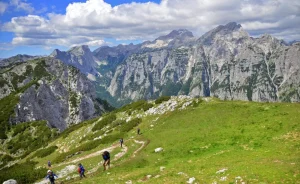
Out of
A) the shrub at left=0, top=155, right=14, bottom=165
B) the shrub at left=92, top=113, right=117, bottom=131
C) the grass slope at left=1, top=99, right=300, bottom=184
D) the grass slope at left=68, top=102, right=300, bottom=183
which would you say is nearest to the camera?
the grass slope at left=68, top=102, right=300, bottom=183

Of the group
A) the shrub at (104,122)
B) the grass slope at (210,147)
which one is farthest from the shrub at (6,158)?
the grass slope at (210,147)

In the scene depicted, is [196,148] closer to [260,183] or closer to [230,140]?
[230,140]

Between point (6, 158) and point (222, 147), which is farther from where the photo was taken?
point (6, 158)

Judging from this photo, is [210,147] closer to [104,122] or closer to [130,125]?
[130,125]

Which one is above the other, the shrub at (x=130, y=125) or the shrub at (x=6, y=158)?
the shrub at (x=130, y=125)

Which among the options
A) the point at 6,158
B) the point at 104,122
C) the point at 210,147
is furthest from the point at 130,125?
the point at 6,158

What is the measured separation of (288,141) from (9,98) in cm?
20054

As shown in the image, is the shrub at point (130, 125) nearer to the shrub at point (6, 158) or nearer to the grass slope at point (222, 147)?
the grass slope at point (222, 147)

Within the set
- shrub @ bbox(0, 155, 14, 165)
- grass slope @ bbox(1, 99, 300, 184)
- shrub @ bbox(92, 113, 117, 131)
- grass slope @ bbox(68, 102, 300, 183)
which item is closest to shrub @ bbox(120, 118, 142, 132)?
A: grass slope @ bbox(1, 99, 300, 184)

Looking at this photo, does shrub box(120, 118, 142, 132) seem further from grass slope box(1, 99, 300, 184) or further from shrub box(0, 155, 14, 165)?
shrub box(0, 155, 14, 165)

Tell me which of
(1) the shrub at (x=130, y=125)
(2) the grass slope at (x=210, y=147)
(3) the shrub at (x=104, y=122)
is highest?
(2) the grass slope at (x=210, y=147)

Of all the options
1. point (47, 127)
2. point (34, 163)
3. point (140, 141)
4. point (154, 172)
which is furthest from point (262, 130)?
point (47, 127)

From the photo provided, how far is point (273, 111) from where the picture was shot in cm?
5553

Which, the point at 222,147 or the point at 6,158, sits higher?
the point at 222,147
